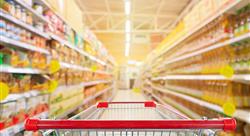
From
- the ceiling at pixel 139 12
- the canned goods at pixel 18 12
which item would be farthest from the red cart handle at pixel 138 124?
the ceiling at pixel 139 12

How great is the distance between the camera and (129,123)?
81cm

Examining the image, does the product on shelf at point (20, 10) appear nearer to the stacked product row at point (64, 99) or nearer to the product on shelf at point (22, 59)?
the product on shelf at point (22, 59)

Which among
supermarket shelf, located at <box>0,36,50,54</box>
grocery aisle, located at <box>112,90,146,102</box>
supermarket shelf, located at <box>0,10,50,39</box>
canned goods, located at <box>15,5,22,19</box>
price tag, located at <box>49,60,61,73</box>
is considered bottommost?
grocery aisle, located at <box>112,90,146,102</box>

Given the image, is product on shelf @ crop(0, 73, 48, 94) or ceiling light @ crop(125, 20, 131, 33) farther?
ceiling light @ crop(125, 20, 131, 33)

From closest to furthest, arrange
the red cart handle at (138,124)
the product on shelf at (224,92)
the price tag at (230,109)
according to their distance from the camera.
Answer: the red cart handle at (138,124), the price tag at (230,109), the product on shelf at (224,92)

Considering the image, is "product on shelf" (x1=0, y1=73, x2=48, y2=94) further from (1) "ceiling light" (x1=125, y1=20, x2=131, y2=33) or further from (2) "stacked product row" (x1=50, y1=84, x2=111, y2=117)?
(1) "ceiling light" (x1=125, y1=20, x2=131, y2=33)

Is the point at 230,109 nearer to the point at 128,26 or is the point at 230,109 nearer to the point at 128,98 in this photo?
the point at 128,98

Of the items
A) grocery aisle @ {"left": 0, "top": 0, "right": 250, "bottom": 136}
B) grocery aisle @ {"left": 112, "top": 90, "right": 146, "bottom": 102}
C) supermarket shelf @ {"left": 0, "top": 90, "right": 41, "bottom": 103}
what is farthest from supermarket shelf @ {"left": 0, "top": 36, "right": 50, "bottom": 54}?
grocery aisle @ {"left": 112, "top": 90, "right": 146, "bottom": 102}

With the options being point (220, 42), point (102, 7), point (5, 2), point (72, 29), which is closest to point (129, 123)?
point (5, 2)

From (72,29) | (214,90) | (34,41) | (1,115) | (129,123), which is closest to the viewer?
(129,123)

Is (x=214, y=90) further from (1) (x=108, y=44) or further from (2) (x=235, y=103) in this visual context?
(1) (x=108, y=44)

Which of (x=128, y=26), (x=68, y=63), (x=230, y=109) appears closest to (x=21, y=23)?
(x=68, y=63)

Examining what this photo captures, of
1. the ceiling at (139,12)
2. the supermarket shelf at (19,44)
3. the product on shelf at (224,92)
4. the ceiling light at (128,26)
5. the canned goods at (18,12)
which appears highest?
the ceiling at (139,12)

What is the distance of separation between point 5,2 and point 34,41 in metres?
0.60
